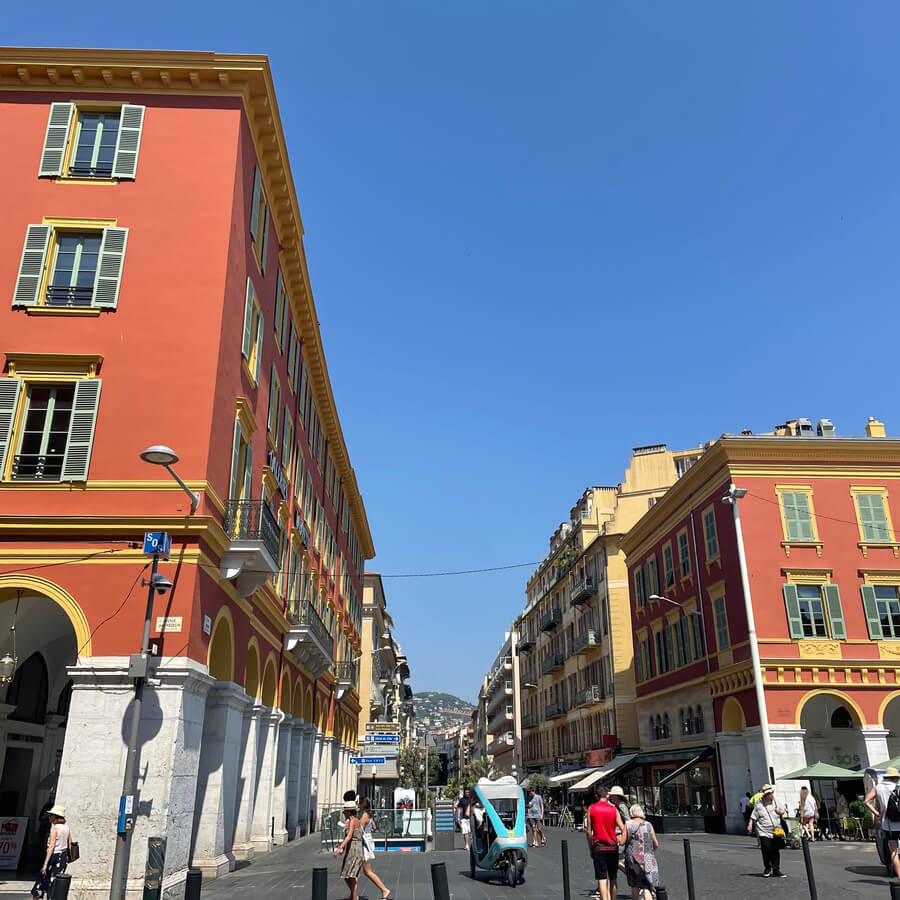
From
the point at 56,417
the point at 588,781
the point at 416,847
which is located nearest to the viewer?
the point at 56,417

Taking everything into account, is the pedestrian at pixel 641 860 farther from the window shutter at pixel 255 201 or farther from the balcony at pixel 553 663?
the balcony at pixel 553 663

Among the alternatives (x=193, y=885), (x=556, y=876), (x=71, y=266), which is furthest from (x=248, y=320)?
(x=556, y=876)

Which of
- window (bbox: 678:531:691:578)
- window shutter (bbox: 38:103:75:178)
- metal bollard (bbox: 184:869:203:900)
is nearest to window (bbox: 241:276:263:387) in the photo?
window shutter (bbox: 38:103:75:178)

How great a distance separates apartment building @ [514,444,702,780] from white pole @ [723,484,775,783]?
58.9ft

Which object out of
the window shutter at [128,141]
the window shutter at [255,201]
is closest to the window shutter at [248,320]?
the window shutter at [255,201]

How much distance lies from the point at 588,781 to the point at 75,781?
32582 millimetres

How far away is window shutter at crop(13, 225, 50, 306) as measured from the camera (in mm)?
16984

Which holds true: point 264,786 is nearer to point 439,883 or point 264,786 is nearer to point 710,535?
point 439,883

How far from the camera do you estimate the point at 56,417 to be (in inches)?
648

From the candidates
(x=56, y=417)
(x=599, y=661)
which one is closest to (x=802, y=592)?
(x=599, y=661)

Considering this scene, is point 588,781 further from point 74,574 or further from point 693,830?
point 74,574

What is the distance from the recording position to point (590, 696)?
50.7 metres

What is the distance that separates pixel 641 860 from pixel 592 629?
1674 inches

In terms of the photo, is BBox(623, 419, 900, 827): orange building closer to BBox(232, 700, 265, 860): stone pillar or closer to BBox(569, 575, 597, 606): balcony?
BBox(569, 575, 597, 606): balcony
